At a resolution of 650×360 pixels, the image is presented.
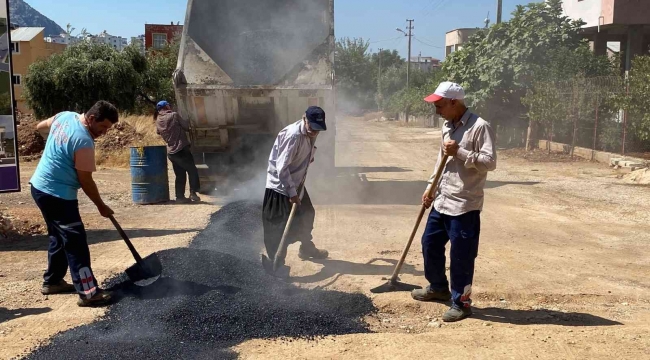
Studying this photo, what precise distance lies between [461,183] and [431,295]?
0.95m

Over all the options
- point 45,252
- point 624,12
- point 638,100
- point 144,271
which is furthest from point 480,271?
point 624,12

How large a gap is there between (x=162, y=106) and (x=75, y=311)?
5.16 m

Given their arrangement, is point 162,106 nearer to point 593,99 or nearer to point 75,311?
point 75,311

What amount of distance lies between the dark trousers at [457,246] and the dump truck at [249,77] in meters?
4.84

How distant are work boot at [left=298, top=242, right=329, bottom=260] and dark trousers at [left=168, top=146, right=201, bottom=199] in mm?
3826

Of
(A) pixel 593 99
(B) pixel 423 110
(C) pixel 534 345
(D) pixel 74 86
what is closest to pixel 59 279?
(C) pixel 534 345

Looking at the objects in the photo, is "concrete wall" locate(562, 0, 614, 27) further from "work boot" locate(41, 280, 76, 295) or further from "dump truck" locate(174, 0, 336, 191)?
"work boot" locate(41, 280, 76, 295)

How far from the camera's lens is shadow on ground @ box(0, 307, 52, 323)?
14.1 ft

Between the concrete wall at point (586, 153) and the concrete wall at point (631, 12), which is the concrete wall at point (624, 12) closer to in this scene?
the concrete wall at point (631, 12)

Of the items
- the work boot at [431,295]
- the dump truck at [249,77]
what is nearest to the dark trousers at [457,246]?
the work boot at [431,295]

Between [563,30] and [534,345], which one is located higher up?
[563,30]

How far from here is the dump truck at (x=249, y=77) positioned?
8.88 m

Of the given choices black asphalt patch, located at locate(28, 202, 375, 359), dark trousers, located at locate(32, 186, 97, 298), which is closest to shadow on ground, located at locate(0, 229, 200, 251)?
black asphalt patch, located at locate(28, 202, 375, 359)

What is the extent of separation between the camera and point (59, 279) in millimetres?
4758
